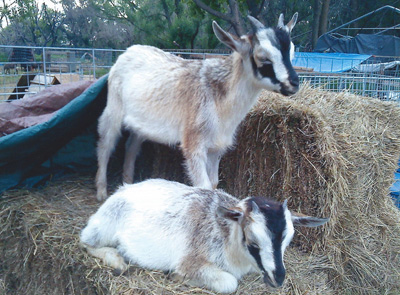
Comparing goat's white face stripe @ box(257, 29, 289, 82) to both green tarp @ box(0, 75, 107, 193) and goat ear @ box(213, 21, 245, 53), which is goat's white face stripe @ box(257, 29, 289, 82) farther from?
green tarp @ box(0, 75, 107, 193)

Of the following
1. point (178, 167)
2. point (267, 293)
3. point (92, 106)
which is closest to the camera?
point (267, 293)

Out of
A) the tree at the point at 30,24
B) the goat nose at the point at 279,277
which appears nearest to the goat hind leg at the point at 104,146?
the goat nose at the point at 279,277

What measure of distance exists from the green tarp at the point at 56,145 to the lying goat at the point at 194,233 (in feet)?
3.68

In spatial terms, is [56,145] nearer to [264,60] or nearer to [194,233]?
[194,233]

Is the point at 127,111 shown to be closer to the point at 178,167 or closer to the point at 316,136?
the point at 178,167

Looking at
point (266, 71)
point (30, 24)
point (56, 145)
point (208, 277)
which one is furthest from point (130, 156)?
point (30, 24)

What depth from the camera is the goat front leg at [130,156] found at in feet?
16.3

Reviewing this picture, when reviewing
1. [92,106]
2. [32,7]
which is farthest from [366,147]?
[32,7]

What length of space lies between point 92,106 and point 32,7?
20.0 metres

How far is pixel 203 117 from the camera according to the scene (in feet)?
12.5

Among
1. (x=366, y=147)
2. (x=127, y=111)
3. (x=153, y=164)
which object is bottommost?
(x=153, y=164)

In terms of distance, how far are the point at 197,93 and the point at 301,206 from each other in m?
1.53

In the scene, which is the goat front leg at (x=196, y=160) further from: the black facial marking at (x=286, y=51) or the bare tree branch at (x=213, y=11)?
the bare tree branch at (x=213, y=11)

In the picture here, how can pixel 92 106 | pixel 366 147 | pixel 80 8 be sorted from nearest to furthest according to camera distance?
pixel 366 147, pixel 92 106, pixel 80 8
